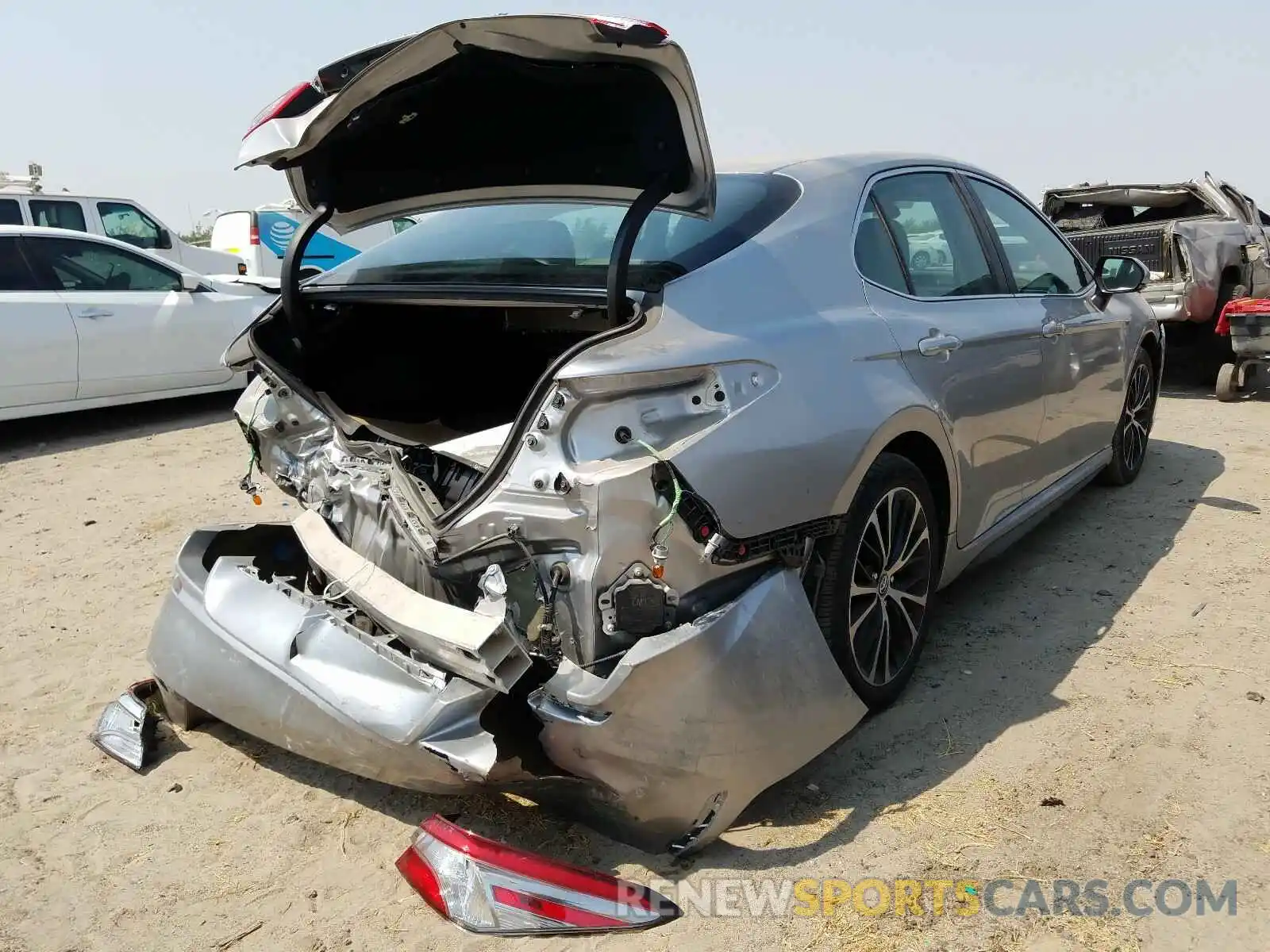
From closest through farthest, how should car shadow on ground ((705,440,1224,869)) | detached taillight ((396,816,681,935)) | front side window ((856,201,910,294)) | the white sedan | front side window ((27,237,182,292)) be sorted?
1. detached taillight ((396,816,681,935))
2. car shadow on ground ((705,440,1224,869))
3. front side window ((856,201,910,294))
4. the white sedan
5. front side window ((27,237,182,292))

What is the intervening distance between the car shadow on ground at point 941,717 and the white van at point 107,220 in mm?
10095

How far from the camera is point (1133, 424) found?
18.1ft

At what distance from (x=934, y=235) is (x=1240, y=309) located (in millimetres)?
5747

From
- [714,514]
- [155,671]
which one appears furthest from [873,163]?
[155,671]

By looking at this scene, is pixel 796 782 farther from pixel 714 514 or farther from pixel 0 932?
pixel 0 932

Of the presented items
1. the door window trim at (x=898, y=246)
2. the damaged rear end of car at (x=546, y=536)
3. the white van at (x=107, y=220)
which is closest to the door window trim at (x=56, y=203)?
the white van at (x=107, y=220)

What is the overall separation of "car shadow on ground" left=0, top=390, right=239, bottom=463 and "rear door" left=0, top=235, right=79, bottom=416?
34cm

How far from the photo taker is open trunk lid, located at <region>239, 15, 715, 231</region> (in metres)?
2.36

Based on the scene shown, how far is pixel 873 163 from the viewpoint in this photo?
131 inches

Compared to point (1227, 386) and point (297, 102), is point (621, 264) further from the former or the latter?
point (1227, 386)

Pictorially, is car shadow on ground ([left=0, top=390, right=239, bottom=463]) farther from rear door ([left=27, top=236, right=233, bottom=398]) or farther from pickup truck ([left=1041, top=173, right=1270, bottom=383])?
pickup truck ([left=1041, top=173, right=1270, bottom=383])

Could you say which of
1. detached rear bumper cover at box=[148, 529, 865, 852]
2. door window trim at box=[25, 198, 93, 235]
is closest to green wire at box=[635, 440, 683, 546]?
detached rear bumper cover at box=[148, 529, 865, 852]

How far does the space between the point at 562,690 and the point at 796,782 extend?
36.1 inches

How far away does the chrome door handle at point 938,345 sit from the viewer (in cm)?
309
